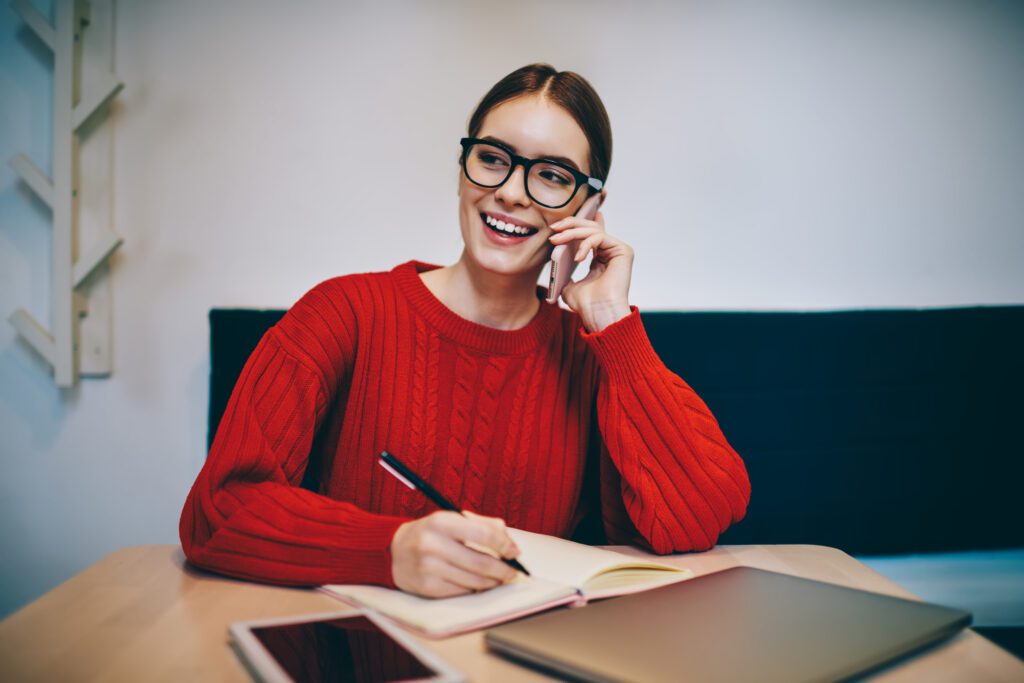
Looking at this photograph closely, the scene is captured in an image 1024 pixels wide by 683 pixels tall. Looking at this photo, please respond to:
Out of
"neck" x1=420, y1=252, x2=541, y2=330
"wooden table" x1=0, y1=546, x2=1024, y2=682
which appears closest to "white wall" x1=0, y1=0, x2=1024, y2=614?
"neck" x1=420, y1=252, x2=541, y2=330

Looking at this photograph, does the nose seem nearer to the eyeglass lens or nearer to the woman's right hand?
the eyeglass lens

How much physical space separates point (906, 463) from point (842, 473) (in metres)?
0.16

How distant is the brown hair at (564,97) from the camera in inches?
41.1

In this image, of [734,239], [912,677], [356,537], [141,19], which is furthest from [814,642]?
[141,19]

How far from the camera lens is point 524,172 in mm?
1008

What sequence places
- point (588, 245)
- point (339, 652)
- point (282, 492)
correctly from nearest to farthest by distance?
point (339, 652) < point (282, 492) < point (588, 245)

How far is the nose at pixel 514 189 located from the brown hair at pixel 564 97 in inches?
4.9

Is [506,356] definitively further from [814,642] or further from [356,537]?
[814,642]

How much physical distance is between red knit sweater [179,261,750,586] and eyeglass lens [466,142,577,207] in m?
0.19

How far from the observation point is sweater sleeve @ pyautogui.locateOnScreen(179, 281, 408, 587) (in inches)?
25.3

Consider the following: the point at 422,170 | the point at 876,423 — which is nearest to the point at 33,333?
the point at 422,170

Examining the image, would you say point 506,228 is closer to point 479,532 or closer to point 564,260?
point 564,260

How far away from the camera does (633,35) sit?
1636 millimetres

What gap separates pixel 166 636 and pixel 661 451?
610mm
